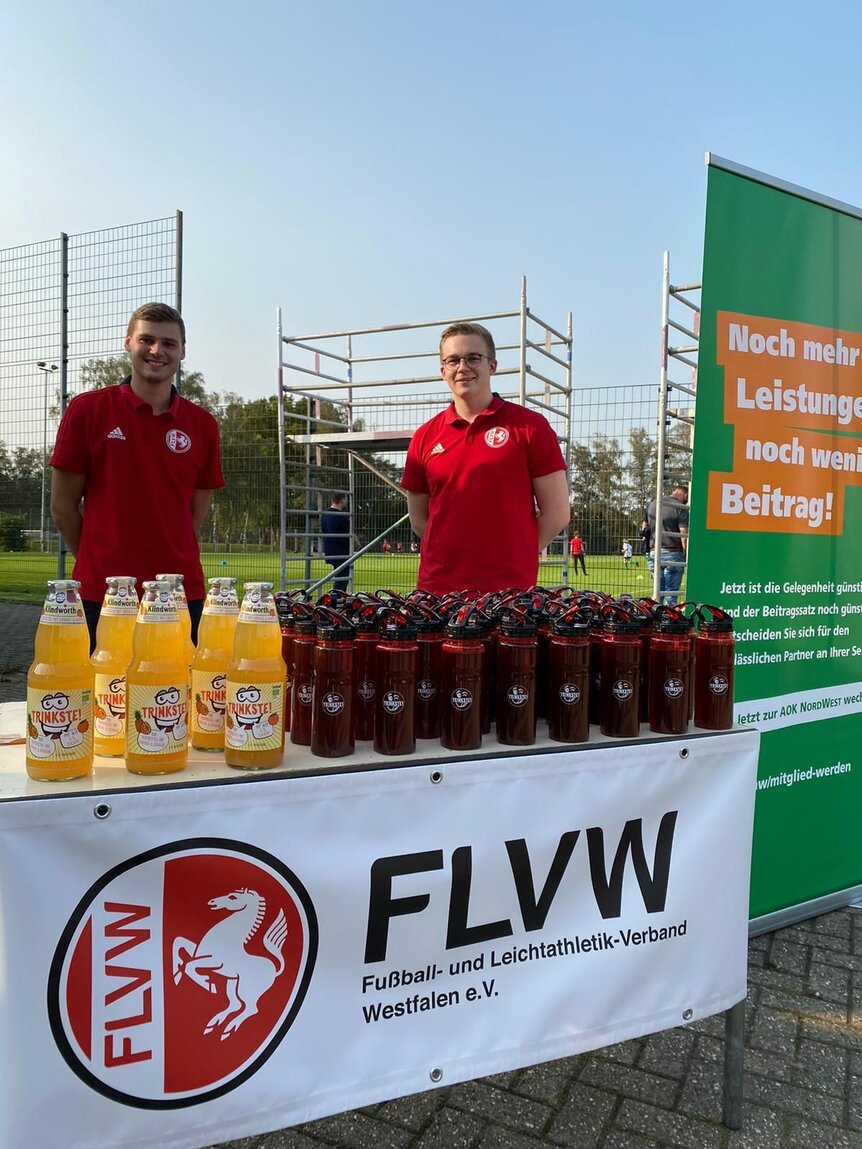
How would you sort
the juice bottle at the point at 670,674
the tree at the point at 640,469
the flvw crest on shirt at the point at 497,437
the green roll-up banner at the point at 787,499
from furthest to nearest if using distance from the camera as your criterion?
1. the tree at the point at 640,469
2. the flvw crest on shirt at the point at 497,437
3. the green roll-up banner at the point at 787,499
4. the juice bottle at the point at 670,674

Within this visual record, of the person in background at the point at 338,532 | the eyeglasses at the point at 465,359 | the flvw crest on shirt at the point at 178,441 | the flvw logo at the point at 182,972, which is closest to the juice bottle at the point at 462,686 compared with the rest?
the flvw logo at the point at 182,972

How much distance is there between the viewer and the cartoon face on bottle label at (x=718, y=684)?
206cm

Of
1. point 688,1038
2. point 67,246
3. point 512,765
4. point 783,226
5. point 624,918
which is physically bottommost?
point 688,1038

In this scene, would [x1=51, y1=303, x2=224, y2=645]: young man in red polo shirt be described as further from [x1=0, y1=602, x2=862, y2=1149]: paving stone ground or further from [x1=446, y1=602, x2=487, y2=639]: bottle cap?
[x1=0, y1=602, x2=862, y2=1149]: paving stone ground

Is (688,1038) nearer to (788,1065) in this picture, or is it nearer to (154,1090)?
(788,1065)

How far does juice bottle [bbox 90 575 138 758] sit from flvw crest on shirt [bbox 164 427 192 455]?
138cm

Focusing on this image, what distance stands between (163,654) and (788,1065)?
2.14m

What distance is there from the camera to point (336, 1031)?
5.51 feet

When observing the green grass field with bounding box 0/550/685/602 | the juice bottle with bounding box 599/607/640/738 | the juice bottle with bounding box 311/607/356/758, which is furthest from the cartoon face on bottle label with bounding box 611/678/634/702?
the green grass field with bounding box 0/550/685/602

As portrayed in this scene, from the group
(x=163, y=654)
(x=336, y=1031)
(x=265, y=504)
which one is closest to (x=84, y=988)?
(x=336, y=1031)

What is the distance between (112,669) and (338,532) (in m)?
8.66

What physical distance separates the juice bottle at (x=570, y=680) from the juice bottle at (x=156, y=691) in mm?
832

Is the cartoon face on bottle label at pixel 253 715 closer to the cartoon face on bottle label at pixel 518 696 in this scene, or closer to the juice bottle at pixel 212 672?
the juice bottle at pixel 212 672

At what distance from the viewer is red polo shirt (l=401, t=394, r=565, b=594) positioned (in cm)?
297
